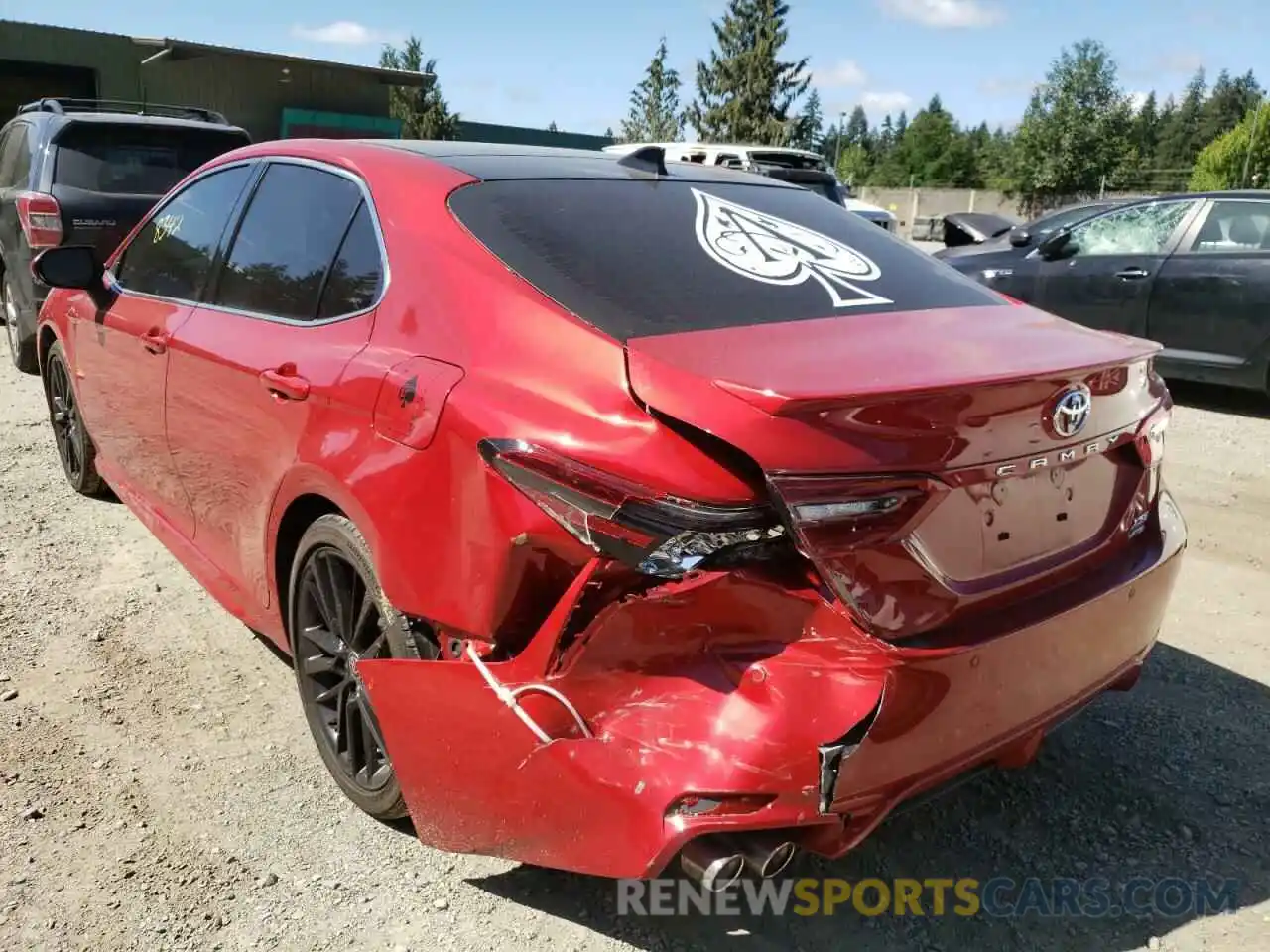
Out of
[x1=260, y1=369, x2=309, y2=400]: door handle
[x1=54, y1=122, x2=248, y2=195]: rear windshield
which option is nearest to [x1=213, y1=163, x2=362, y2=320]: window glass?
[x1=260, y1=369, x2=309, y2=400]: door handle

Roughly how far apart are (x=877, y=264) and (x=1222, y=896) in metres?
1.76

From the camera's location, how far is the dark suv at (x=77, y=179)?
742cm

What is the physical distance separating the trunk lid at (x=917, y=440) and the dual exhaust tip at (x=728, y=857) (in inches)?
17.2

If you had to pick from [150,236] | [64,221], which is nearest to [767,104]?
[64,221]

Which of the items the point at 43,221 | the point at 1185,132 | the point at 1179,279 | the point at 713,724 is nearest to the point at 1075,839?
the point at 713,724

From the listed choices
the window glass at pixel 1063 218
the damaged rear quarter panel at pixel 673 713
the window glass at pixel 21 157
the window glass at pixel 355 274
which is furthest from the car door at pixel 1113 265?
the window glass at pixel 21 157

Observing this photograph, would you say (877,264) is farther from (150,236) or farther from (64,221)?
(64,221)

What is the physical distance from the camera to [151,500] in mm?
3963

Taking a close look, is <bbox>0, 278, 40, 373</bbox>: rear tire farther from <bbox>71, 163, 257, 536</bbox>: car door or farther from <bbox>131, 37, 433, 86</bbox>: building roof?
<bbox>131, 37, 433, 86</bbox>: building roof

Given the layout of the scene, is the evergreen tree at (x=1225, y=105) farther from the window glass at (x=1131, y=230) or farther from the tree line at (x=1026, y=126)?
the window glass at (x=1131, y=230)

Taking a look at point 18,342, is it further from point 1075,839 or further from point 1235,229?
point 1235,229

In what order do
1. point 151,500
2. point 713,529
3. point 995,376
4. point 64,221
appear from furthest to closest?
point 64,221 → point 151,500 → point 995,376 → point 713,529

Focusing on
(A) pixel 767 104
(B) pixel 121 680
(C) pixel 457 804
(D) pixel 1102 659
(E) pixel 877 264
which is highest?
(A) pixel 767 104

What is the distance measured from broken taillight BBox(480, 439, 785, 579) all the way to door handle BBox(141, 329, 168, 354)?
219cm
